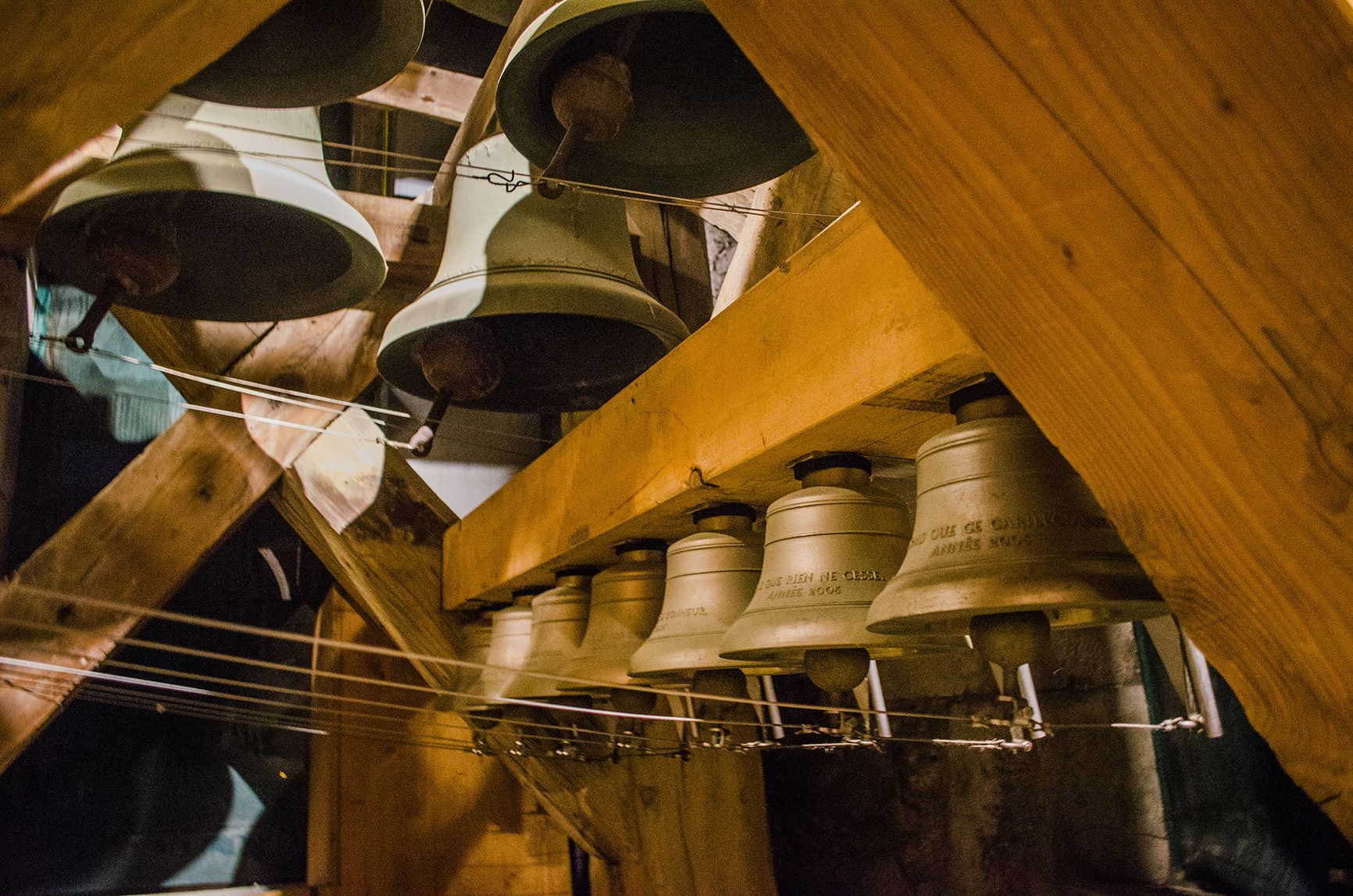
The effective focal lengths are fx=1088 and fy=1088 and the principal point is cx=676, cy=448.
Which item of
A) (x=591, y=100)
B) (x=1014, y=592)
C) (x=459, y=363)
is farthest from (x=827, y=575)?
(x=459, y=363)

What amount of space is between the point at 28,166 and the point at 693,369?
3.21 feet

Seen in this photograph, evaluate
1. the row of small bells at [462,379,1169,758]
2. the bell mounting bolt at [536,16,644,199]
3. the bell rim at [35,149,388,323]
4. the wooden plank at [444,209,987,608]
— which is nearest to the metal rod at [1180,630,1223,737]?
the row of small bells at [462,379,1169,758]

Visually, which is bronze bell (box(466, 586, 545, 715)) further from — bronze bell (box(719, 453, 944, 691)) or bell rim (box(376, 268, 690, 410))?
bronze bell (box(719, 453, 944, 691))

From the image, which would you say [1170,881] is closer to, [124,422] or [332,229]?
[332,229]

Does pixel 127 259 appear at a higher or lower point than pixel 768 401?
higher

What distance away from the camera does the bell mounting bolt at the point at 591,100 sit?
1.52 m

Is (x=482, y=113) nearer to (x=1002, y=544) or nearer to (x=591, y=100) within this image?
(x=591, y=100)

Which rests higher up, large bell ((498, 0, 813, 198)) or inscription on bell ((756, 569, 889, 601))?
large bell ((498, 0, 813, 198))

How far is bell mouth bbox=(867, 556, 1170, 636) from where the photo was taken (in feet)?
3.23

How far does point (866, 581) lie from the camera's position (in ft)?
4.36

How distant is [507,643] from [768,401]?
3.76 feet

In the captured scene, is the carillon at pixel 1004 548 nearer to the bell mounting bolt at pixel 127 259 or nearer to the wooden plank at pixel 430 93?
the bell mounting bolt at pixel 127 259

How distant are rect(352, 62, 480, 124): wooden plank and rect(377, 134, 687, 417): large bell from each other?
89cm

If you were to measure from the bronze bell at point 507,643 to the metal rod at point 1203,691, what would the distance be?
3.99 feet
